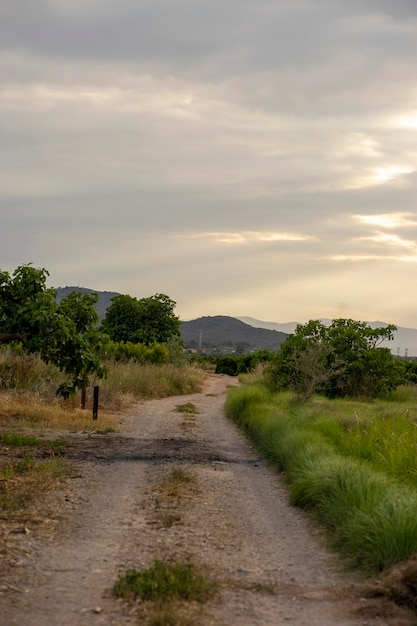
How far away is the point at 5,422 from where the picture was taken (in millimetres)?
18016

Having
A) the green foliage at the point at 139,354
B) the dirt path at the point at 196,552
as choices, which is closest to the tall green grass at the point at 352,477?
the dirt path at the point at 196,552

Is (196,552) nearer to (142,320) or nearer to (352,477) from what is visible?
(352,477)

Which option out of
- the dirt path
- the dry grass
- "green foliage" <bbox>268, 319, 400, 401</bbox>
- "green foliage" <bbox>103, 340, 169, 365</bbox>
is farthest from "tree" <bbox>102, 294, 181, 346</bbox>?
the dirt path

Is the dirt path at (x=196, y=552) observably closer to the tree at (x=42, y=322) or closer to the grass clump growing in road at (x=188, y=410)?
the tree at (x=42, y=322)

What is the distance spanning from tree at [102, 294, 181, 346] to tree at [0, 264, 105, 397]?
137 feet

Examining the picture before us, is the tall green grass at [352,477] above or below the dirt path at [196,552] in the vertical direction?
above

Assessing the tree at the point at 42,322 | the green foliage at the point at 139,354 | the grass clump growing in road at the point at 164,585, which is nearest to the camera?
the grass clump growing in road at the point at 164,585

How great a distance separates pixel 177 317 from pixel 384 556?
54.3 meters

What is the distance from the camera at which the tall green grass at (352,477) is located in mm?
6867

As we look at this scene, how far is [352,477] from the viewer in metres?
9.05

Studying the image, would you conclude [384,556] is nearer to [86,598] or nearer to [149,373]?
[86,598]

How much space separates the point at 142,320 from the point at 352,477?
50199 mm

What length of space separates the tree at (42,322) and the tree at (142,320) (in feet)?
137

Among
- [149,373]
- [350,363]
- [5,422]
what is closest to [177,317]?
[149,373]
